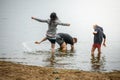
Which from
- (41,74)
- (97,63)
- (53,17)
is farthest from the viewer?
(53,17)

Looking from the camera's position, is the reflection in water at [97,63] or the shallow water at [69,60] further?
the shallow water at [69,60]

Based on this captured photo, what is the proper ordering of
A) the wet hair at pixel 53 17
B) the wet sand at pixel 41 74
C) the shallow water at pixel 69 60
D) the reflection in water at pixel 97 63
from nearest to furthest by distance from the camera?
the wet sand at pixel 41 74 → the reflection in water at pixel 97 63 → the shallow water at pixel 69 60 → the wet hair at pixel 53 17

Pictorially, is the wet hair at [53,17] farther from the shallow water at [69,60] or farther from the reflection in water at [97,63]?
the reflection in water at [97,63]

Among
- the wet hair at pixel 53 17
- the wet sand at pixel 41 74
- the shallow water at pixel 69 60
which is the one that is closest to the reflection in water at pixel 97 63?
the shallow water at pixel 69 60

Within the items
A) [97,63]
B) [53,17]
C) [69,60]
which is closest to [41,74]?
[97,63]

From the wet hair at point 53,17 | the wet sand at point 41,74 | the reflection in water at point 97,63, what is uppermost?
the wet hair at point 53,17

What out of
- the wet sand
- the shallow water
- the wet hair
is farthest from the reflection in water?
the wet hair

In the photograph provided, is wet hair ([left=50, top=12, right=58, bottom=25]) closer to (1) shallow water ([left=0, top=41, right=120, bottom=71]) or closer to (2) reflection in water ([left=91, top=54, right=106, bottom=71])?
(1) shallow water ([left=0, top=41, right=120, bottom=71])

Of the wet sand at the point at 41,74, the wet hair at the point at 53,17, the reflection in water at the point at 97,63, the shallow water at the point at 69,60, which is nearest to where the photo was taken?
the wet sand at the point at 41,74

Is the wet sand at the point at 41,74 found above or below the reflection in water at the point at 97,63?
above

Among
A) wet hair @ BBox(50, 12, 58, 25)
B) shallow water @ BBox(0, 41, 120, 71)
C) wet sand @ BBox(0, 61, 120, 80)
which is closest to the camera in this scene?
wet sand @ BBox(0, 61, 120, 80)

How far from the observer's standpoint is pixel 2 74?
11609 millimetres

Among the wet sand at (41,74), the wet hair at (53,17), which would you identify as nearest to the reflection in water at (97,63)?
the wet sand at (41,74)

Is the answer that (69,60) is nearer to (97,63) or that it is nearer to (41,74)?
(97,63)
